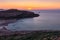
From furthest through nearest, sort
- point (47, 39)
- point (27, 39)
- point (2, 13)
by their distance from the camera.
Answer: point (2, 13), point (27, 39), point (47, 39)

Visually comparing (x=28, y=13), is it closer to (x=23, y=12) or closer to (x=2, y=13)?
(x=23, y=12)

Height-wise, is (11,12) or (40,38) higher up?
(40,38)

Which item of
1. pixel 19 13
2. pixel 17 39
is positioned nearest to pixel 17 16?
pixel 19 13

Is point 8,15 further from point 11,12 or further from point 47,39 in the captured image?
point 47,39

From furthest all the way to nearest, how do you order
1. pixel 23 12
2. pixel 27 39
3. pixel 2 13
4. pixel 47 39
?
1. pixel 23 12
2. pixel 2 13
3. pixel 27 39
4. pixel 47 39

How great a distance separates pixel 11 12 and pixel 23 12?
593cm

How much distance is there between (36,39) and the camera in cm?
1222

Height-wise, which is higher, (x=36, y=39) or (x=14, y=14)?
(x=36, y=39)

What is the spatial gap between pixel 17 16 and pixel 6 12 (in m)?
3.95

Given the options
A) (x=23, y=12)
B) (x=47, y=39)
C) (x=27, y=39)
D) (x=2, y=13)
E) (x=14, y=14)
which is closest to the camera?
(x=47, y=39)

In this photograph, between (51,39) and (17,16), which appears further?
(17,16)

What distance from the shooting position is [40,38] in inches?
482

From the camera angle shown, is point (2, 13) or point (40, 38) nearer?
point (40, 38)

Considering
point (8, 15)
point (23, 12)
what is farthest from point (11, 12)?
point (23, 12)
